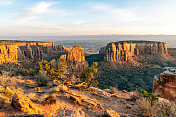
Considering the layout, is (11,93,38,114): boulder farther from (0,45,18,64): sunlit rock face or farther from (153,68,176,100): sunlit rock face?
(0,45,18,64): sunlit rock face

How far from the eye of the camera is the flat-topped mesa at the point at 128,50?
220ft

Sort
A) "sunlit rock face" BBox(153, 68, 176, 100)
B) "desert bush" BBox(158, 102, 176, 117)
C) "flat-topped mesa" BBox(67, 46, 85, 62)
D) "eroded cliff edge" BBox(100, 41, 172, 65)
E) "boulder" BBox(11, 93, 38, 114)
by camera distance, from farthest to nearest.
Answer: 1. "eroded cliff edge" BBox(100, 41, 172, 65)
2. "flat-topped mesa" BBox(67, 46, 85, 62)
3. "sunlit rock face" BBox(153, 68, 176, 100)
4. "desert bush" BBox(158, 102, 176, 117)
5. "boulder" BBox(11, 93, 38, 114)

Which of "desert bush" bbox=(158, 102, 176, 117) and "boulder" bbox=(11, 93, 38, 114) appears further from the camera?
"desert bush" bbox=(158, 102, 176, 117)

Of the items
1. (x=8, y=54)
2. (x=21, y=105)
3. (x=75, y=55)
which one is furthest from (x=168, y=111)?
(x=8, y=54)

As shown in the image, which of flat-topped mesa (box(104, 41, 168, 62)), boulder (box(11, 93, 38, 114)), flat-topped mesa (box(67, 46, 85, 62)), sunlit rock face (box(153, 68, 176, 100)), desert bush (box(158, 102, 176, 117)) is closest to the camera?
boulder (box(11, 93, 38, 114))

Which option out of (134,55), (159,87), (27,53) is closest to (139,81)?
(159,87)

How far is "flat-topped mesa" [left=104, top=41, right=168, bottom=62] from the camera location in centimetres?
6716

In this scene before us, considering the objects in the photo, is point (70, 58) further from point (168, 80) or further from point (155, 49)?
point (155, 49)

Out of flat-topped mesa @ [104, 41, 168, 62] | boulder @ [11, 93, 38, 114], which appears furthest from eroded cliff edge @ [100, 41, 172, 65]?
boulder @ [11, 93, 38, 114]

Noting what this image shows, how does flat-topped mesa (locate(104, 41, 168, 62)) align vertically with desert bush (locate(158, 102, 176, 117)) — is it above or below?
above

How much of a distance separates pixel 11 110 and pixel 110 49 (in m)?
67.0

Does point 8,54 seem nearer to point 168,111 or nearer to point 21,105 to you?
point 21,105

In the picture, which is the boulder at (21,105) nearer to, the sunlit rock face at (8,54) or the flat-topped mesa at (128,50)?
the sunlit rock face at (8,54)

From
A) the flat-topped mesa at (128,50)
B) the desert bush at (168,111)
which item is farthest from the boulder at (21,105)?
the flat-topped mesa at (128,50)
